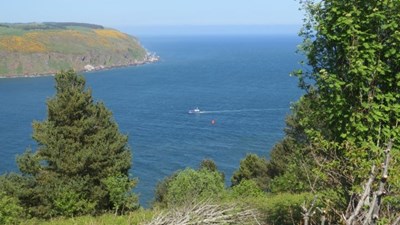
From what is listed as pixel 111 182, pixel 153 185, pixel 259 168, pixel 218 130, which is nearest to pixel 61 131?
pixel 111 182

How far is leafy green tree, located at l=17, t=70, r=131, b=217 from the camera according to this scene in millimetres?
20312

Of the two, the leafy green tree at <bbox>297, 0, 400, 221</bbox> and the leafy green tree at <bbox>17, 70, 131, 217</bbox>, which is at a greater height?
the leafy green tree at <bbox>297, 0, 400, 221</bbox>

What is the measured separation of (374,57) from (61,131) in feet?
56.6

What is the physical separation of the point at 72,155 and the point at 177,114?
59798mm

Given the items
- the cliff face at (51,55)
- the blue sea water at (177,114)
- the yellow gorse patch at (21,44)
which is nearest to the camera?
the blue sea water at (177,114)

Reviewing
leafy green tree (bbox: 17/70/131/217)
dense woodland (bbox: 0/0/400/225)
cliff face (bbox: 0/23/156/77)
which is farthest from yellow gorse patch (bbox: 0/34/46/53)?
dense woodland (bbox: 0/0/400/225)

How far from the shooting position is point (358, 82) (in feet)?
21.8

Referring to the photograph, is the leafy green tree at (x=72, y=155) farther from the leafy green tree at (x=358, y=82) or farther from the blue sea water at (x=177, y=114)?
the blue sea water at (x=177, y=114)

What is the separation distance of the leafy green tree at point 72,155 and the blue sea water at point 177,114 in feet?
71.0

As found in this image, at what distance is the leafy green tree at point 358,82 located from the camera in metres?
6.41

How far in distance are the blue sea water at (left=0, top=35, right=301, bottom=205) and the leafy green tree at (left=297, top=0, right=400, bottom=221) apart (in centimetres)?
3728

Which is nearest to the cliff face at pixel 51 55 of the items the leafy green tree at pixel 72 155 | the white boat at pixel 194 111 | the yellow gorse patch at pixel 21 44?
the yellow gorse patch at pixel 21 44

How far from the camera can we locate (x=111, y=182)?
19734 millimetres

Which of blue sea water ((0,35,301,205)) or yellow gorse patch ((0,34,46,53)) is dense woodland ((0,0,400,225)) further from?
yellow gorse patch ((0,34,46,53))
